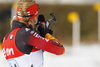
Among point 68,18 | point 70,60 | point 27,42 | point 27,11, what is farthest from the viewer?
point 68,18

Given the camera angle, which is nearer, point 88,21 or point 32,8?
point 32,8

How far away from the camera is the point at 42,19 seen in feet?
8.43

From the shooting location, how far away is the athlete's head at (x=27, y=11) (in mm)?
2303

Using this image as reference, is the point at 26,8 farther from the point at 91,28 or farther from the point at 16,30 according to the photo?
the point at 91,28

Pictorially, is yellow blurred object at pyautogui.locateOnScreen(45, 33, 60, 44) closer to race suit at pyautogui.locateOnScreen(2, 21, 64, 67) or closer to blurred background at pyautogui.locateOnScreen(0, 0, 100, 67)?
A: race suit at pyautogui.locateOnScreen(2, 21, 64, 67)

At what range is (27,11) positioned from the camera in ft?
7.59

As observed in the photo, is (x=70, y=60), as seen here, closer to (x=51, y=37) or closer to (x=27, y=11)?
(x=51, y=37)

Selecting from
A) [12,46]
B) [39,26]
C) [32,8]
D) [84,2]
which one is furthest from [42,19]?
[84,2]

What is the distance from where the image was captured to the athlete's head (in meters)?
2.30

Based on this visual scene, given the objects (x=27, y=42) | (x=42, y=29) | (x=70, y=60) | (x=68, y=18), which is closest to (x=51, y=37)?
(x=42, y=29)

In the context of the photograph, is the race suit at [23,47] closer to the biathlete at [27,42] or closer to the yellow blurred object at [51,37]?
the biathlete at [27,42]

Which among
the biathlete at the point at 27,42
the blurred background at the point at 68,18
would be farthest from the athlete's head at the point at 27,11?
the blurred background at the point at 68,18

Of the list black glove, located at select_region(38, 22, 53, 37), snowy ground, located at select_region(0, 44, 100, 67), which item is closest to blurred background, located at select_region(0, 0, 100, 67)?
snowy ground, located at select_region(0, 44, 100, 67)

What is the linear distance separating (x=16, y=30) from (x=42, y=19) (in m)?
0.35
